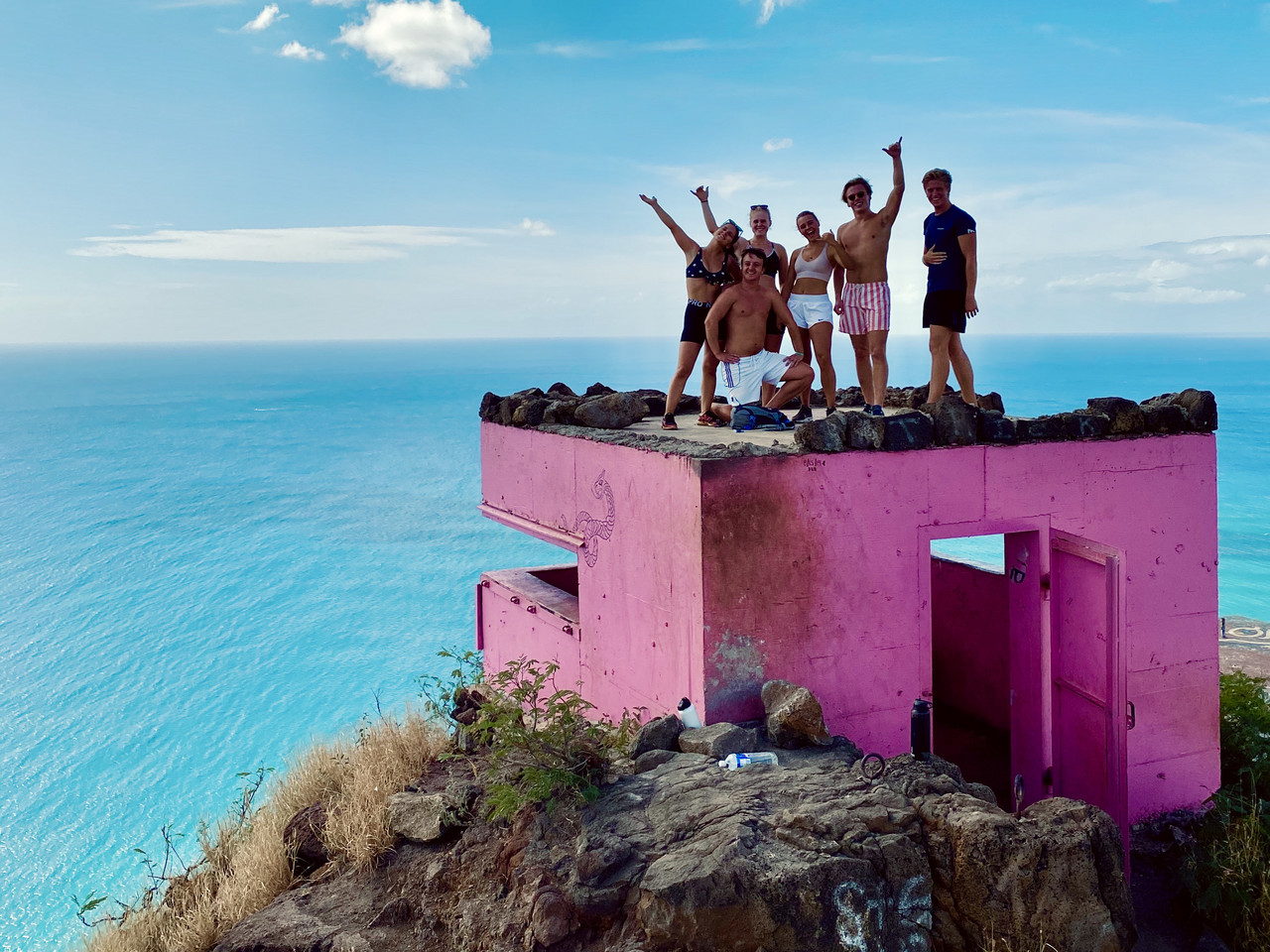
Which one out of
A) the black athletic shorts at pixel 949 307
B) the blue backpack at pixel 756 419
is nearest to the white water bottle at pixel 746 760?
the blue backpack at pixel 756 419

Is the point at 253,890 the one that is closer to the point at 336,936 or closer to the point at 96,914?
the point at 336,936

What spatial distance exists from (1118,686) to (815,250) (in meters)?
4.68

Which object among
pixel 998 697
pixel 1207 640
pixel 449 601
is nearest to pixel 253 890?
pixel 998 697

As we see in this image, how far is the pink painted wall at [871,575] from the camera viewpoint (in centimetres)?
690

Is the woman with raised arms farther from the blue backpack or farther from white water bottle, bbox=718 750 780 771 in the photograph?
white water bottle, bbox=718 750 780 771

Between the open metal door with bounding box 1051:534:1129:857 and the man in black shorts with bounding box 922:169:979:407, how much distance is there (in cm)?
187

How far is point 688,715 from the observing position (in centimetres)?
681

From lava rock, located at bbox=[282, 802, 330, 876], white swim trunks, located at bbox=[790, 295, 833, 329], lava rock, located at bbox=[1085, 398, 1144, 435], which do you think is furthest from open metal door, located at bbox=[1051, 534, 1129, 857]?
lava rock, located at bbox=[282, 802, 330, 876]

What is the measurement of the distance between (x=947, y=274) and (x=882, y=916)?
5519mm

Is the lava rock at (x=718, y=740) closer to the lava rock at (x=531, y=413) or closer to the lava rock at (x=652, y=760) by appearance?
the lava rock at (x=652, y=760)

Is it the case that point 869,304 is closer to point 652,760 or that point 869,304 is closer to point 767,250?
point 767,250

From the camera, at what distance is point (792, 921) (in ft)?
16.3

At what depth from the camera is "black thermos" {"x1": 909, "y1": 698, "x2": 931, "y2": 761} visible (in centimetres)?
633

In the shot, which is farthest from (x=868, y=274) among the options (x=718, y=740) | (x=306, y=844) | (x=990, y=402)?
(x=306, y=844)
